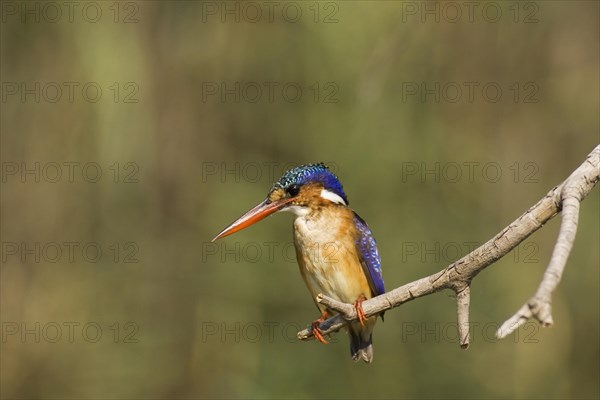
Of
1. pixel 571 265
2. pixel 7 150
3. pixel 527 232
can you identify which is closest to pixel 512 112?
pixel 571 265

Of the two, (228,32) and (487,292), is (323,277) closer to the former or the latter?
(487,292)

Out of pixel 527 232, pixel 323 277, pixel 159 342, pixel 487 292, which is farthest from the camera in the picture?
pixel 159 342

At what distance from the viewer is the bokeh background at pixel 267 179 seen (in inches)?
186

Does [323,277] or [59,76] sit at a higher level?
[59,76]

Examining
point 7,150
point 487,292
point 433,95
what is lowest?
point 487,292

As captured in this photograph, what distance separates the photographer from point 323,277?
3500 mm

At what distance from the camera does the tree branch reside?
1675mm

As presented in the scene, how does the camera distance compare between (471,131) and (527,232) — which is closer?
(527,232)

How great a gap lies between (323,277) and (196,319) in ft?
5.36

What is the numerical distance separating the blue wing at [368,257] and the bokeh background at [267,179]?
3.50 ft
